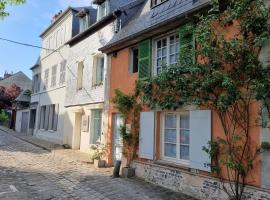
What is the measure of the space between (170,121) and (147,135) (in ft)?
3.17

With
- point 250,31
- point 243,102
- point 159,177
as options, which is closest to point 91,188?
point 159,177

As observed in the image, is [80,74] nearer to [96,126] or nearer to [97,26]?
[97,26]

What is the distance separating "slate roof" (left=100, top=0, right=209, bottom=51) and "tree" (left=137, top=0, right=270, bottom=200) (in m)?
1.05

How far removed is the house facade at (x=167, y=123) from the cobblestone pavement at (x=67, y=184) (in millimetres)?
572

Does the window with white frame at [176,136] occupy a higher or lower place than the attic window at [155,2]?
lower

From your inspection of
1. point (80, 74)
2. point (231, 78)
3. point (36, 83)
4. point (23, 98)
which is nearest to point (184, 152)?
point (231, 78)

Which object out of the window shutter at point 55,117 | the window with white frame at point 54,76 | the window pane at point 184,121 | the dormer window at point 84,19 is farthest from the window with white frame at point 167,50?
the window with white frame at point 54,76

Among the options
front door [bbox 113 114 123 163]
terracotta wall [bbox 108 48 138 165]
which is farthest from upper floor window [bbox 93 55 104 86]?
front door [bbox 113 114 123 163]

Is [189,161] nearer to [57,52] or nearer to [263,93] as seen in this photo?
[263,93]

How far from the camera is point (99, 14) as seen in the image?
50.0 ft

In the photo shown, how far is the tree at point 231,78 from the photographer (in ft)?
21.3

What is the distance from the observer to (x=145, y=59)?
10094 mm

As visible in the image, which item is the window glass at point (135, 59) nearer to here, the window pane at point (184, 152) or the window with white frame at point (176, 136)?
the window with white frame at point (176, 136)

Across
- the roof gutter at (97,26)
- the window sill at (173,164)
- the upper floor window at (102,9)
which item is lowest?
the window sill at (173,164)
